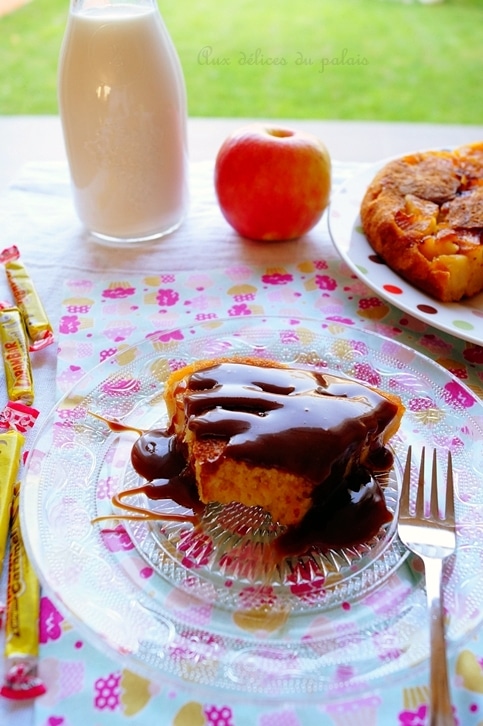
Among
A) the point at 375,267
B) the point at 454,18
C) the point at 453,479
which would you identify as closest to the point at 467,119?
the point at 454,18

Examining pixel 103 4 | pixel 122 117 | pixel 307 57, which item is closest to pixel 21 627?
pixel 122 117

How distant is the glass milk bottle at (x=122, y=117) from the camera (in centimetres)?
114

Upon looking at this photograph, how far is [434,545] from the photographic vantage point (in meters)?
0.69

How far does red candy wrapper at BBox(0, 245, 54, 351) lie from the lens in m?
1.06

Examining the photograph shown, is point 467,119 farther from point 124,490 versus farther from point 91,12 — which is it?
point 124,490

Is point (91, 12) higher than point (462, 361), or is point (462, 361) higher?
point (91, 12)

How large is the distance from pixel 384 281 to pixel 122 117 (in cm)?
54

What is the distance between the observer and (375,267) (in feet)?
3.74

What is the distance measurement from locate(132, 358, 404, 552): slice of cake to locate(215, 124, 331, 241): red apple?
1.83 ft

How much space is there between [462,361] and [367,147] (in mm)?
925

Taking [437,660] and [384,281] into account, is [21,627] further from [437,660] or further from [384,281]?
[384,281]

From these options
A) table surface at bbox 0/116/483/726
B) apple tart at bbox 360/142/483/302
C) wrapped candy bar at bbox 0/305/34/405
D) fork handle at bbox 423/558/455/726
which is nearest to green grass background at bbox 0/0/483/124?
table surface at bbox 0/116/483/726

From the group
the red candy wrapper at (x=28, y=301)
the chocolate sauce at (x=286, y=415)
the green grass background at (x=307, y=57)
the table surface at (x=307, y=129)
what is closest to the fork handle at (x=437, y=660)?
the chocolate sauce at (x=286, y=415)

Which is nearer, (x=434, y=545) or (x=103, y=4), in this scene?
(x=434, y=545)
